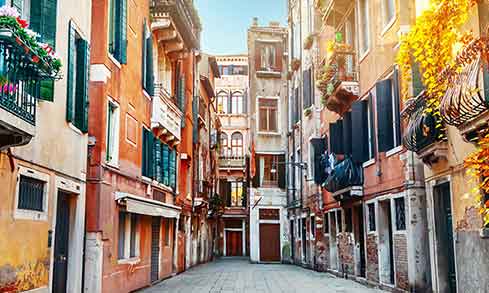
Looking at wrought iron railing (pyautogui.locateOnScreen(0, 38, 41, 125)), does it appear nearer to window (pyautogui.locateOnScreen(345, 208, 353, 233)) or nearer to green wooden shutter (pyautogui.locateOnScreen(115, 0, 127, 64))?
green wooden shutter (pyautogui.locateOnScreen(115, 0, 127, 64))

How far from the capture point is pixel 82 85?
10.5 m

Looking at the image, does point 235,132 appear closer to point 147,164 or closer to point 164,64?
point 164,64

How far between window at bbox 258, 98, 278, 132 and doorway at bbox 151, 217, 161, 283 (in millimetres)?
15421

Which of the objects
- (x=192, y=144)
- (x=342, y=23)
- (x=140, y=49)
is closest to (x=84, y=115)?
(x=140, y=49)

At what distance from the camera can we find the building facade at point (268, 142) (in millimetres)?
30750

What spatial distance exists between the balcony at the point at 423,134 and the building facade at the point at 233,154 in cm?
3126

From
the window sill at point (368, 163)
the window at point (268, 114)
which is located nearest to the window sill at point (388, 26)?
the window sill at point (368, 163)

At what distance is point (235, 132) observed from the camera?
48.9m

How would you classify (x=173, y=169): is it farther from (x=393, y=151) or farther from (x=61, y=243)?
(x=61, y=243)

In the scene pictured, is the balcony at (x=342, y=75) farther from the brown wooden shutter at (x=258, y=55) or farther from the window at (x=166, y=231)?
the brown wooden shutter at (x=258, y=55)

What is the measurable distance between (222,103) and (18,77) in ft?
142

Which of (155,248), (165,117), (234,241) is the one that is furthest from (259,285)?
(234,241)

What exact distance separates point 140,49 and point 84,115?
196 inches

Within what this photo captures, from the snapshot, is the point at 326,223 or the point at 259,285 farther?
the point at 326,223
